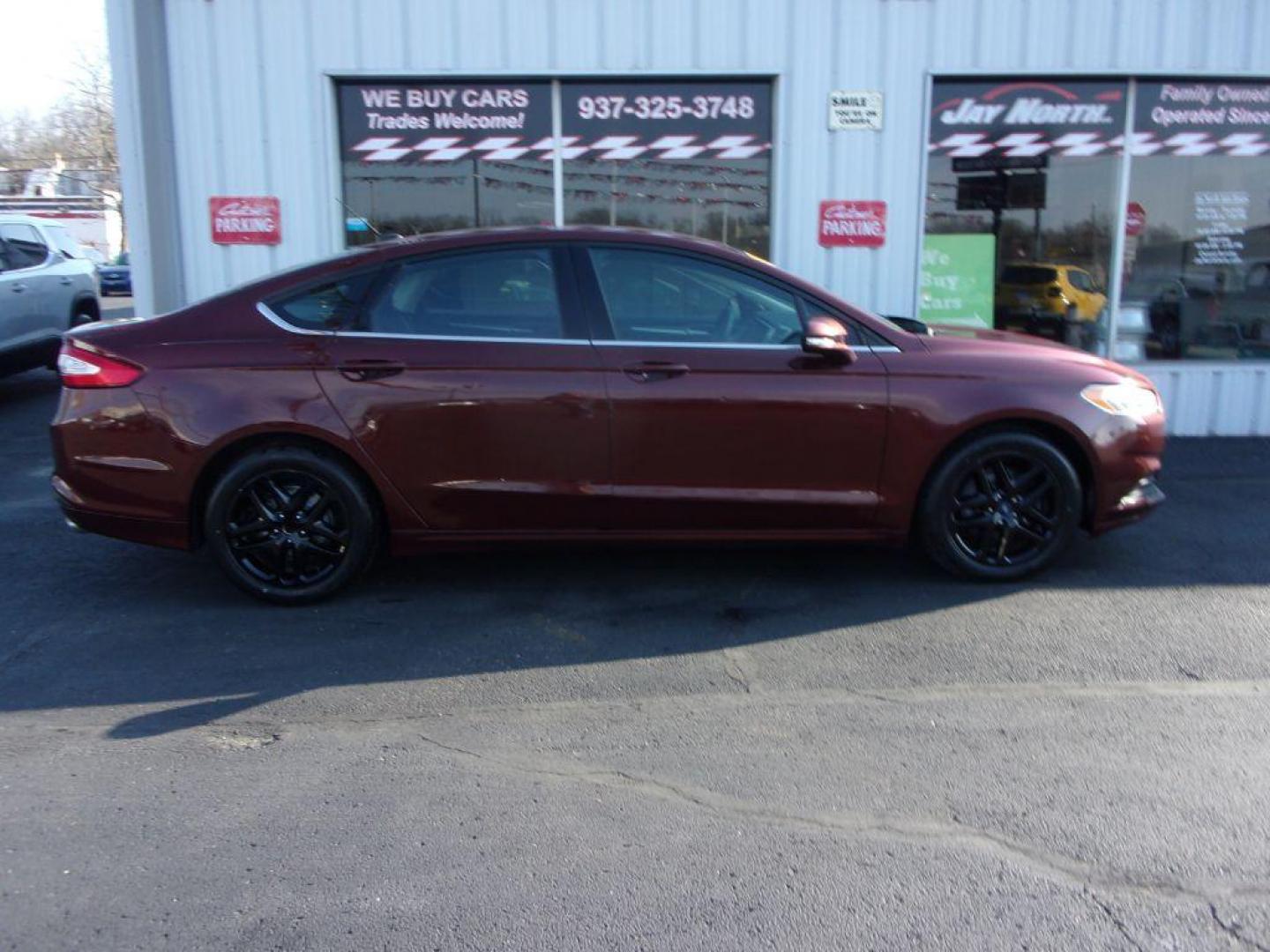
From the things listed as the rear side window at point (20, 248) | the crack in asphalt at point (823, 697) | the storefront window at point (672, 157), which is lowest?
the crack in asphalt at point (823, 697)

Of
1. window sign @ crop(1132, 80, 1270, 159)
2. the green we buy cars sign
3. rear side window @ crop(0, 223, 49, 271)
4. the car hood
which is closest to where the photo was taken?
the car hood

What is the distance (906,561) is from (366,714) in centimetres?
306

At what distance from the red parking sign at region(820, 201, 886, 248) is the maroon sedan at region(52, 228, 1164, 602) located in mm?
3596

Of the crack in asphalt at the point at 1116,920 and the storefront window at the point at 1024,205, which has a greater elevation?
the storefront window at the point at 1024,205

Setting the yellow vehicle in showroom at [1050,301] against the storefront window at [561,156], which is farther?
the yellow vehicle in showroom at [1050,301]

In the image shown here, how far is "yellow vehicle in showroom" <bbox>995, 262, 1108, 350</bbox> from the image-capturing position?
29.8 ft

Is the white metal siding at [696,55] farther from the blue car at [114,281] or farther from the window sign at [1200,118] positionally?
the blue car at [114,281]

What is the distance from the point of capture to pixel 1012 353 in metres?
5.34

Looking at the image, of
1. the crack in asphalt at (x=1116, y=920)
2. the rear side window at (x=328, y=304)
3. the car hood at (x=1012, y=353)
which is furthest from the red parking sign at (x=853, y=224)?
the crack in asphalt at (x=1116, y=920)

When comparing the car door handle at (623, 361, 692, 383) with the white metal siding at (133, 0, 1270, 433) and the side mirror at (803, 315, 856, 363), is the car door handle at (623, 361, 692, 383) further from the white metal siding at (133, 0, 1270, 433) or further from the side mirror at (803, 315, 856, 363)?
the white metal siding at (133, 0, 1270, 433)

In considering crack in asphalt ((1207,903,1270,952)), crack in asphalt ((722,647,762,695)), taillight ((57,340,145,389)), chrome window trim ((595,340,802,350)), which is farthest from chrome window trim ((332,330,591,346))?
crack in asphalt ((1207,903,1270,952))

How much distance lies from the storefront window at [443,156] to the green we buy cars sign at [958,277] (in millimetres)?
3077

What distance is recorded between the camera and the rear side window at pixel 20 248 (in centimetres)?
1116

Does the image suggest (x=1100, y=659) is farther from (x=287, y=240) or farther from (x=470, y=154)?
(x=287, y=240)
